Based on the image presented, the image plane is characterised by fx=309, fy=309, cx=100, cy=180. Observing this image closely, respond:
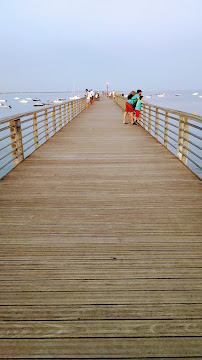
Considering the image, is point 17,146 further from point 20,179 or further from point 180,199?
point 180,199

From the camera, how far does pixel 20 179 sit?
225 inches

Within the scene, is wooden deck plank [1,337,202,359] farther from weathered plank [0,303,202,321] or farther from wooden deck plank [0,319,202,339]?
weathered plank [0,303,202,321]

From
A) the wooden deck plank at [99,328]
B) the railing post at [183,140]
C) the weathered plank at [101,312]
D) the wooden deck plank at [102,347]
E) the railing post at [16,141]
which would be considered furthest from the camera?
the railing post at [183,140]

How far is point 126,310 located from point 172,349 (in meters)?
0.43

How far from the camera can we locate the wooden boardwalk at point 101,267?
201cm

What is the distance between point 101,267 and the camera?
2818mm

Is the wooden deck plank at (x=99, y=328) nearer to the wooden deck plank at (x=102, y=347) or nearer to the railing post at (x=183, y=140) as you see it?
the wooden deck plank at (x=102, y=347)

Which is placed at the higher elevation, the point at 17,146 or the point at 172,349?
the point at 17,146

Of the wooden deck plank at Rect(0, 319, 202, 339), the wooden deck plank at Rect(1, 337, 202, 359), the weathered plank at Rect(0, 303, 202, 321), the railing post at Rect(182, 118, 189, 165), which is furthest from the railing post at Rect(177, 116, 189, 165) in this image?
the wooden deck plank at Rect(1, 337, 202, 359)

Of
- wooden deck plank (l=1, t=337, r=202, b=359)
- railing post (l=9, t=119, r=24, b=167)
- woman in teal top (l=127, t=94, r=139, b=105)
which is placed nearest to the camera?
wooden deck plank (l=1, t=337, r=202, b=359)

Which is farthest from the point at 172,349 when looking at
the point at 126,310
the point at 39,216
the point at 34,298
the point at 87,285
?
the point at 39,216

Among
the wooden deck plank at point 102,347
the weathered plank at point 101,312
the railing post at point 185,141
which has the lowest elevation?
the wooden deck plank at point 102,347

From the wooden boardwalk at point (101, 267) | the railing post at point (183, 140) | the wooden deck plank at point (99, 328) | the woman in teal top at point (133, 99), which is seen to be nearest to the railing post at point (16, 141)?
the wooden boardwalk at point (101, 267)

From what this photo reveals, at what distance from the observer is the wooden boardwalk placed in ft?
6.59
